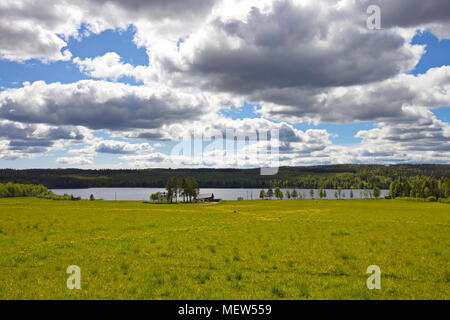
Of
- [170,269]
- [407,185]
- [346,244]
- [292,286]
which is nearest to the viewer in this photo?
[292,286]

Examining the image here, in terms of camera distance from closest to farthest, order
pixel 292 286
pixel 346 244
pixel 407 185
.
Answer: pixel 292 286 → pixel 346 244 → pixel 407 185

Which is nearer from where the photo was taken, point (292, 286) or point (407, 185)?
point (292, 286)

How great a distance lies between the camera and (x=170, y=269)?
1622 centimetres
